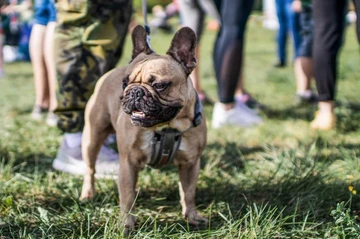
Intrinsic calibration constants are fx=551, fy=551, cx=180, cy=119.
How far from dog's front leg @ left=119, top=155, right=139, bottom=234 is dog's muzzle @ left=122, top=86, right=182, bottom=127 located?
0.30 metres

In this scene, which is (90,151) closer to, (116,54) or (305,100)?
(116,54)

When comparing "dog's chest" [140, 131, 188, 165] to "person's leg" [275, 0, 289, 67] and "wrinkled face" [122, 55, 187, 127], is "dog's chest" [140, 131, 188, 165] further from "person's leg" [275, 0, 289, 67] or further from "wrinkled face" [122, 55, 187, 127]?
"person's leg" [275, 0, 289, 67]

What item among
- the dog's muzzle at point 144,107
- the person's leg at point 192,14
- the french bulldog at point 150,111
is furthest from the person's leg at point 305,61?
the dog's muzzle at point 144,107

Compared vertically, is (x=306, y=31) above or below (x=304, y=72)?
above

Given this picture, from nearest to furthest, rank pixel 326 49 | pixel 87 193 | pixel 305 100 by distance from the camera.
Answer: pixel 87 193 < pixel 326 49 < pixel 305 100

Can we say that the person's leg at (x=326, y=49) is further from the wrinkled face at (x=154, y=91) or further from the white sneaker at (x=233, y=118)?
the wrinkled face at (x=154, y=91)

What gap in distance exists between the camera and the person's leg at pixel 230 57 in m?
3.95

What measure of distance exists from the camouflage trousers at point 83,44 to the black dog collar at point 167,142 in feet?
2.66

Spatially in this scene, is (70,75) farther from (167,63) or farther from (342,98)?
(342,98)

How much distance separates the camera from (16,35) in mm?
10188

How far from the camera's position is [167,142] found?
239cm

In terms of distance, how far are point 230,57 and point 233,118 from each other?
1.55 ft

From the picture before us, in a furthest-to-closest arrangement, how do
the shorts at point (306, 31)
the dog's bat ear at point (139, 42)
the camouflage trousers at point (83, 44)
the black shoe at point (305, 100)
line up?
the black shoe at point (305, 100), the shorts at point (306, 31), the camouflage trousers at point (83, 44), the dog's bat ear at point (139, 42)

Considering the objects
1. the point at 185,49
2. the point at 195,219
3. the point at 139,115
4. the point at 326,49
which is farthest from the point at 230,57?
the point at 139,115
